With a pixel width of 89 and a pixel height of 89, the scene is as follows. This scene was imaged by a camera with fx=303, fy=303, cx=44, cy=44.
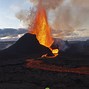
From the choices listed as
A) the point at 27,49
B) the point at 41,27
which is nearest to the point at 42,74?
the point at 27,49

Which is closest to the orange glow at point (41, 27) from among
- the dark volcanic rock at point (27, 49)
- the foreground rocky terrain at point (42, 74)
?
the dark volcanic rock at point (27, 49)

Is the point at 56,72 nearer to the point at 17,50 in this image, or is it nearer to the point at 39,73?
the point at 39,73

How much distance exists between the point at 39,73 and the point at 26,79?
17.9 feet

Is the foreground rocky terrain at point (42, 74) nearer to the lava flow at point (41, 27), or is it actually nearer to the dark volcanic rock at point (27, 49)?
the dark volcanic rock at point (27, 49)

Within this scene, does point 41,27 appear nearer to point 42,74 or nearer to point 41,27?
point 41,27

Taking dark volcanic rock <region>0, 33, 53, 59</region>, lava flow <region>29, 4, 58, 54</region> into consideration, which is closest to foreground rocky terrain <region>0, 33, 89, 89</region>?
dark volcanic rock <region>0, 33, 53, 59</region>

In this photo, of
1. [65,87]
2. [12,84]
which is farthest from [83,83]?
[12,84]

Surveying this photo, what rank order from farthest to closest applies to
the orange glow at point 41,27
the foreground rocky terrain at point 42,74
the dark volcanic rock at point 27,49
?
the orange glow at point 41,27, the dark volcanic rock at point 27,49, the foreground rocky terrain at point 42,74

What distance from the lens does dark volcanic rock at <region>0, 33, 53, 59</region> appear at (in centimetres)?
7600

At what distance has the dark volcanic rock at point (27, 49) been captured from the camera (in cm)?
7600

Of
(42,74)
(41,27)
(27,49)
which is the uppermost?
(41,27)

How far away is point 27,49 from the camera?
78.6 meters

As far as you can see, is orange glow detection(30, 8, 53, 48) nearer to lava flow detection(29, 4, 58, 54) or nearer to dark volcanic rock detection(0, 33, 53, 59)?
lava flow detection(29, 4, 58, 54)

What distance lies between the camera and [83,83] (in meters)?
44.7
